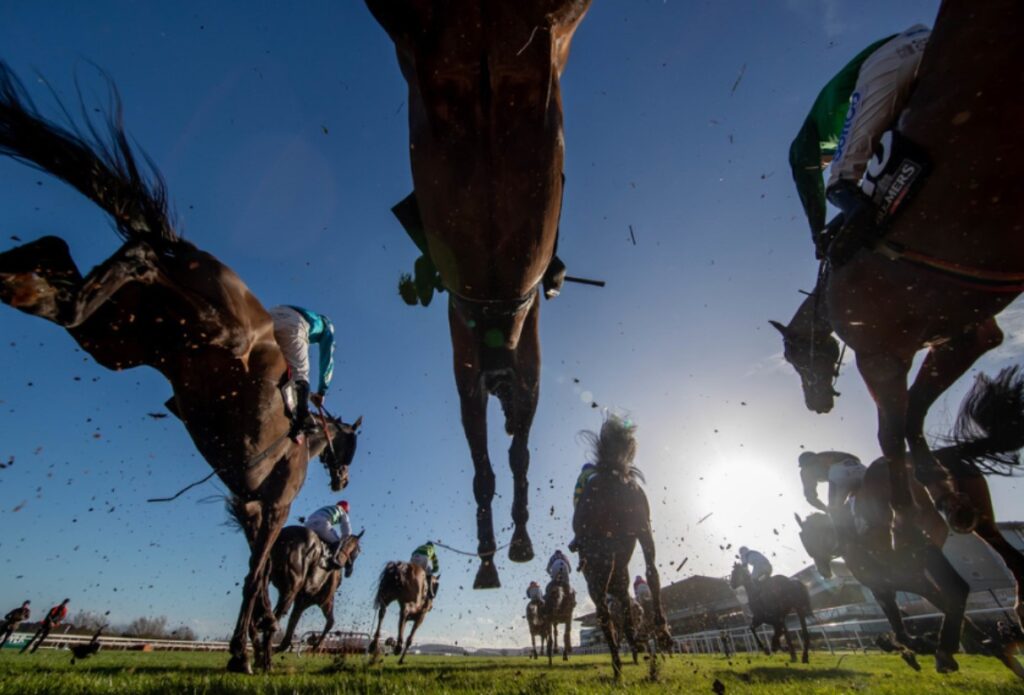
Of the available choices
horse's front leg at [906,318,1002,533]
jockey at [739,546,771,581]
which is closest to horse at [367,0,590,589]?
horse's front leg at [906,318,1002,533]

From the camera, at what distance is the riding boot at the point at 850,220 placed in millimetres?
2793

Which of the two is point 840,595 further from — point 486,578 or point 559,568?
point 486,578

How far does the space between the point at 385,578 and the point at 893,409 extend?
1343cm

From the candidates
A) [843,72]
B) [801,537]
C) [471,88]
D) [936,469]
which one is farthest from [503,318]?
[801,537]

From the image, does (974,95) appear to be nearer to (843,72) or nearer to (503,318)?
(843,72)

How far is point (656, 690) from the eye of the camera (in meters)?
3.42

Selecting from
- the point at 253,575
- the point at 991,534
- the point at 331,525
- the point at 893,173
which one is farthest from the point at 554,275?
the point at 331,525

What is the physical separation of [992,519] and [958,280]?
231 inches

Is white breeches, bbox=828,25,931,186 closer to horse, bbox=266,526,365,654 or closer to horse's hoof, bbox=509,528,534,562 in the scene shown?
horse's hoof, bbox=509,528,534,562

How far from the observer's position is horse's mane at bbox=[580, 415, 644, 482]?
8.30 metres

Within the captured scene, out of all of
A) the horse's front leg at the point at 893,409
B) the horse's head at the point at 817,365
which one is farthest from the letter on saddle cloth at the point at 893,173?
the horse's head at the point at 817,365

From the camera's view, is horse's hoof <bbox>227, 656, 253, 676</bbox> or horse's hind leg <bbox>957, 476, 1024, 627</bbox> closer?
horse's hoof <bbox>227, 656, 253, 676</bbox>

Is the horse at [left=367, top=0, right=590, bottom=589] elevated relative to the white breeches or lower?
lower

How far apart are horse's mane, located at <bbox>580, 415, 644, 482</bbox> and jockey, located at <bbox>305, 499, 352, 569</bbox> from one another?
24.6ft
